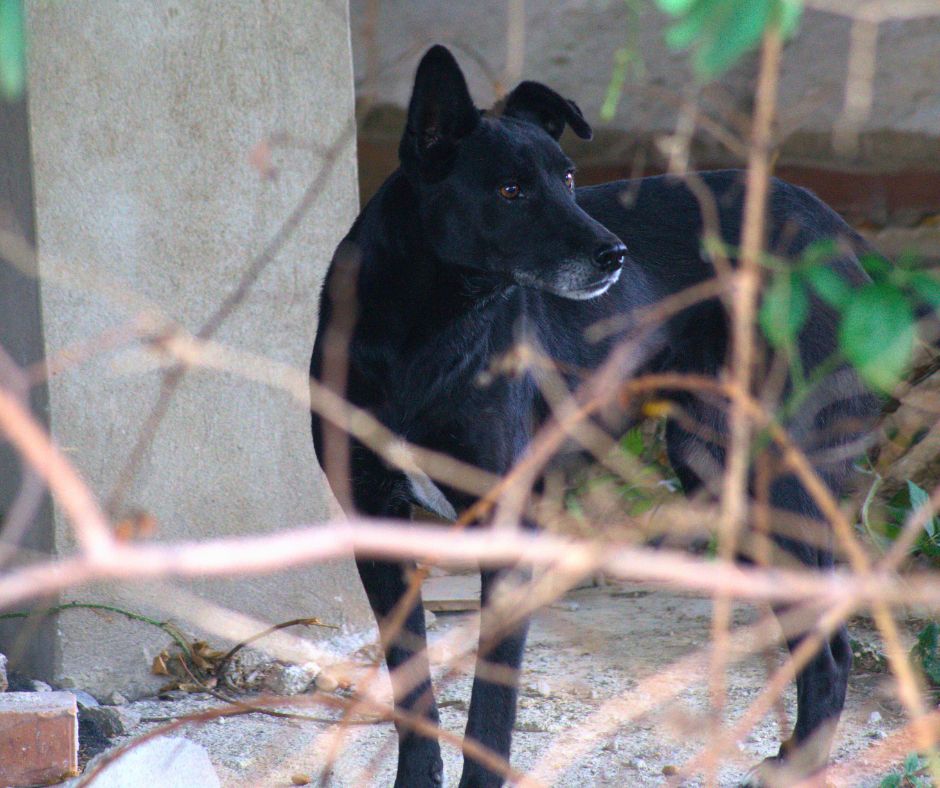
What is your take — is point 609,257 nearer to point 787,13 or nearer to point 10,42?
point 787,13

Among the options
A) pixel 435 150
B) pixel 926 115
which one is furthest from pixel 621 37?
pixel 435 150

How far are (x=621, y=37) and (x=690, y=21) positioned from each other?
4277mm

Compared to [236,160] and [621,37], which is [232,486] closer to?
[236,160]

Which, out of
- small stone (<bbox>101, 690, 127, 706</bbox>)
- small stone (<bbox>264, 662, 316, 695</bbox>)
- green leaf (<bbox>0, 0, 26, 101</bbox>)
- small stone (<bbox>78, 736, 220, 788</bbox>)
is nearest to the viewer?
green leaf (<bbox>0, 0, 26, 101</bbox>)

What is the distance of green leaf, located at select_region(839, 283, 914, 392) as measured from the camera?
914 mm

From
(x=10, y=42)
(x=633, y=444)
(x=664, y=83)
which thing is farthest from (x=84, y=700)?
(x=664, y=83)

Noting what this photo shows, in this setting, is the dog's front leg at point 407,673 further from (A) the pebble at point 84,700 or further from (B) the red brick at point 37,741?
(A) the pebble at point 84,700

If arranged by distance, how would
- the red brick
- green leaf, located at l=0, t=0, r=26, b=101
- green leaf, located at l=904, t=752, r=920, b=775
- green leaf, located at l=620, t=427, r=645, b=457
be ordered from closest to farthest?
green leaf, located at l=0, t=0, r=26, b=101, green leaf, located at l=904, t=752, r=920, b=775, the red brick, green leaf, located at l=620, t=427, r=645, b=457

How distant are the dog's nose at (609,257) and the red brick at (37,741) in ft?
4.85

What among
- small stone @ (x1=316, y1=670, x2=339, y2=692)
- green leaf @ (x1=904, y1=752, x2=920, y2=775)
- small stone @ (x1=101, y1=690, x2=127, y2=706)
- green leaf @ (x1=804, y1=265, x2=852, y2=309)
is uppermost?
green leaf @ (x1=804, y1=265, x2=852, y2=309)

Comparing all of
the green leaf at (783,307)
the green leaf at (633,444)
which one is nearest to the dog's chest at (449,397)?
the green leaf at (783,307)

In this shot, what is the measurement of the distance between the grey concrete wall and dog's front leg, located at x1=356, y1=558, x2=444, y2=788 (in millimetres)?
745

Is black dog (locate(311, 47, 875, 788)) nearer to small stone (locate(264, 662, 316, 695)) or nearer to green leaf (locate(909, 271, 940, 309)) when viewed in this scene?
small stone (locate(264, 662, 316, 695))

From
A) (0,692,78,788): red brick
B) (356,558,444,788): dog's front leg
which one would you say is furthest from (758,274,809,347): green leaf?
(0,692,78,788): red brick
